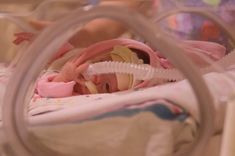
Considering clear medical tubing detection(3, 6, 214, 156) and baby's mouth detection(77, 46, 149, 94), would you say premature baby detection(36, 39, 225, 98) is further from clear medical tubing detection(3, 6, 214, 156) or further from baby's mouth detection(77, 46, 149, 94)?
clear medical tubing detection(3, 6, 214, 156)

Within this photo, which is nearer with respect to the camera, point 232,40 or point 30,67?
point 30,67

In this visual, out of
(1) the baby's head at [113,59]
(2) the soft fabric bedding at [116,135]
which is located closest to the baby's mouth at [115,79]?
(1) the baby's head at [113,59]

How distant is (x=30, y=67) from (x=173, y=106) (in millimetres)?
173

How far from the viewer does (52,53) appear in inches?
18.4

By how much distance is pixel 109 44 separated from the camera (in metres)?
0.78

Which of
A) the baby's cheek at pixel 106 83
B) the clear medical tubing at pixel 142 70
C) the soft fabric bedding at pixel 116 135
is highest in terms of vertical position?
the baby's cheek at pixel 106 83

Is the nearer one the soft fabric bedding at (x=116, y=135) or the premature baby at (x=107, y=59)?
the soft fabric bedding at (x=116, y=135)

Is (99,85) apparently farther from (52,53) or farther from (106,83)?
(52,53)

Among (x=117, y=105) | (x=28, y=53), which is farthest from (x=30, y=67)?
(x=117, y=105)

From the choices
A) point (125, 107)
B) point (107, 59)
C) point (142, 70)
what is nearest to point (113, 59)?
point (107, 59)

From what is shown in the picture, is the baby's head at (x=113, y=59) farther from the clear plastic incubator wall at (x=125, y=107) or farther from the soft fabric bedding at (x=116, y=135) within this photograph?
the soft fabric bedding at (x=116, y=135)

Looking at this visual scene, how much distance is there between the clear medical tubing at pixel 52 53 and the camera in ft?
1.50

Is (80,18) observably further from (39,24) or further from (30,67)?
(39,24)

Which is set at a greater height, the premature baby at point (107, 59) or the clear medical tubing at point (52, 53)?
the premature baby at point (107, 59)
